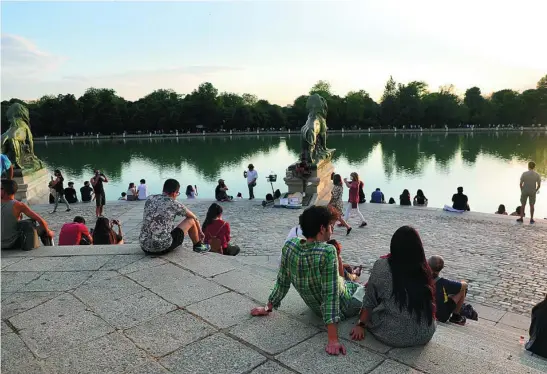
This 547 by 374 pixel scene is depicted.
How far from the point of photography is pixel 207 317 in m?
3.70

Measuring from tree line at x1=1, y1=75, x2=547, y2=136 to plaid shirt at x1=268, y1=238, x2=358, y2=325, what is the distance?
241 feet

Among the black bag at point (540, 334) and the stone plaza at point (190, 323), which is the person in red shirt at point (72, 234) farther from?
the black bag at point (540, 334)

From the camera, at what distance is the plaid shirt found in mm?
3055

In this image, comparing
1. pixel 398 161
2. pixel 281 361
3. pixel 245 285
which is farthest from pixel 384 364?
pixel 398 161

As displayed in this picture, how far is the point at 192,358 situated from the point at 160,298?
1.18 metres

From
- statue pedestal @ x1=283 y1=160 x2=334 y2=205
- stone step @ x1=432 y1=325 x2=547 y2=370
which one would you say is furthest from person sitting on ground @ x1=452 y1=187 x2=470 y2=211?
stone step @ x1=432 y1=325 x2=547 y2=370

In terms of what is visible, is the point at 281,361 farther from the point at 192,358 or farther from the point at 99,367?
the point at 99,367

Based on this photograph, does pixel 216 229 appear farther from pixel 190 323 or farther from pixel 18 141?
pixel 18 141

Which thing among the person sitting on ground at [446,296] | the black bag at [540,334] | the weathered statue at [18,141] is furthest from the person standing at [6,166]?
the black bag at [540,334]

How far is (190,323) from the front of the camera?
360cm

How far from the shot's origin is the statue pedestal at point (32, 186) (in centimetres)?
1511

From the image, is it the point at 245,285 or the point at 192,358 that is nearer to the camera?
the point at 192,358

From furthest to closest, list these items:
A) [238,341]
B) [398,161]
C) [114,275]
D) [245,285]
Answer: [398,161] < [114,275] < [245,285] < [238,341]

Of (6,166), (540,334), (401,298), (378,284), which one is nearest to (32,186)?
(6,166)
